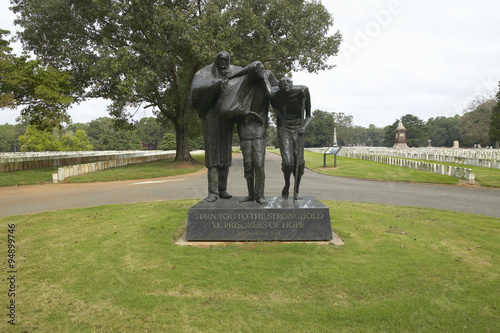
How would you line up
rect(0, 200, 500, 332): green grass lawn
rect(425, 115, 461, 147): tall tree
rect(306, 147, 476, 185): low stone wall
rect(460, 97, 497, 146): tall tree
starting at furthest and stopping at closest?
rect(425, 115, 461, 147): tall tree < rect(460, 97, 497, 146): tall tree < rect(306, 147, 476, 185): low stone wall < rect(0, 200, 500, 332): green grass lawn

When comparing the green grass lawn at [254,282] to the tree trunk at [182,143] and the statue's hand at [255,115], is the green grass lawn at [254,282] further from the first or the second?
the tree trunk at [182,143]

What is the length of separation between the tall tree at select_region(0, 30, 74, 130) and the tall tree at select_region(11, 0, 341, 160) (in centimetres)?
203

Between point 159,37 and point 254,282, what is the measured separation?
18.1 metres

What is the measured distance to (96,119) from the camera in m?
81.0

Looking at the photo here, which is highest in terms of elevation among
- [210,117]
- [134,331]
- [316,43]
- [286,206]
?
[316,43]

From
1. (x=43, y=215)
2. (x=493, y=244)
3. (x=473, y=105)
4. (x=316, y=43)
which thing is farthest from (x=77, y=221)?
(x=473, y=105)

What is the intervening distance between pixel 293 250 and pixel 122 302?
2.42m

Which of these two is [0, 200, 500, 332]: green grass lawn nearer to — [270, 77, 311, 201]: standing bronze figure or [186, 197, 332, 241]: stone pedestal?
[186, 197, 332, 241]: stone pedestal

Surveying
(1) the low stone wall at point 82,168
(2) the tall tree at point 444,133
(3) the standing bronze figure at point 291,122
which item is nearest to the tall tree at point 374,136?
(2) the tall tree at point 444,133

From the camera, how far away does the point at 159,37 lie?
1784 centimetres

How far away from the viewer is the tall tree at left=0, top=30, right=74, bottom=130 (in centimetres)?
1541

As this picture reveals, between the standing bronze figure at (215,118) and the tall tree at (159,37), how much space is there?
11.4 metres

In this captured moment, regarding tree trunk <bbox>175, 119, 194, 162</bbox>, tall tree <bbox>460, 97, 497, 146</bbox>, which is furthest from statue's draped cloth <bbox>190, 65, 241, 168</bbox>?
tall tree <bbox>460, 97, 497, 146</bbox>

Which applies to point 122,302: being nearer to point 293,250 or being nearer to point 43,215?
point 293,250
